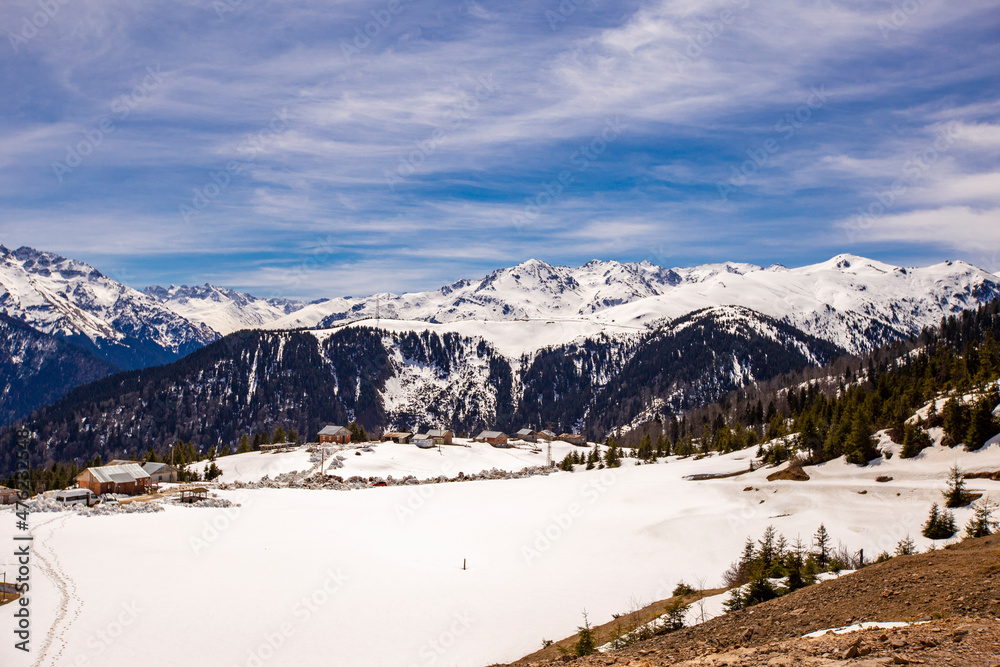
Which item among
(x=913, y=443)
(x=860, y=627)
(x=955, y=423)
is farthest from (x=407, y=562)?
(x=955, y=423)

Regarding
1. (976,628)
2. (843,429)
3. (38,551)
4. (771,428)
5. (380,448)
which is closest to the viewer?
(976,628)

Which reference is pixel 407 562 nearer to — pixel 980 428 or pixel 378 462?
pixel 980 428

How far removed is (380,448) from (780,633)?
4088 inches

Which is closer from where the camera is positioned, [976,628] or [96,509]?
[976,628]

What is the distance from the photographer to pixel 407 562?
40125mm

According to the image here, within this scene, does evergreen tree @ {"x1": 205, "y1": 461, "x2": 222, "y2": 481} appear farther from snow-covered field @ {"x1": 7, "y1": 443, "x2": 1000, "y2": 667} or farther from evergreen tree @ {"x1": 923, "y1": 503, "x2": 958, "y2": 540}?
evergreen tree @ {"x1": 923, "y1": 503, "x2": 958, "y2": 540}

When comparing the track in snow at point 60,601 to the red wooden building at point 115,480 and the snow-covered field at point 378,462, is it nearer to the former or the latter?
the red wooden building at point 115,480

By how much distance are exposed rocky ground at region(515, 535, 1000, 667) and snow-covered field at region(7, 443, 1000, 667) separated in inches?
375

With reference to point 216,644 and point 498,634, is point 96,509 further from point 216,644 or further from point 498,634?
point 498,634

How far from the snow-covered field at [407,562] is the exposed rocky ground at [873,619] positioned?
9.52 m

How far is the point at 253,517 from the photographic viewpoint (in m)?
53.6

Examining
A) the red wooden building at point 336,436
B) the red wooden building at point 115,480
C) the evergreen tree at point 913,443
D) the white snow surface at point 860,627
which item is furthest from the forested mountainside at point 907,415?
the red wooden building at point 115,480

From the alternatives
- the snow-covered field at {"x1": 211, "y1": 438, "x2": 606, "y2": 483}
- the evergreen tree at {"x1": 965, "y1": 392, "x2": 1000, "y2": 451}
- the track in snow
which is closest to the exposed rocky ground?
the track in snow

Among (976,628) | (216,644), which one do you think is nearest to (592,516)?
(216,644)
